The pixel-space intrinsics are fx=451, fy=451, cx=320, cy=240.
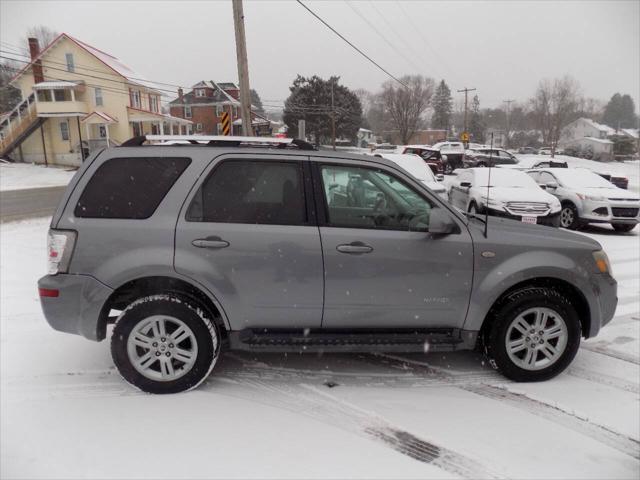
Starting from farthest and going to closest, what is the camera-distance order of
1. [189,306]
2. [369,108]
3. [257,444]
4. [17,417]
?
[369,108]
[189,306]
[17,417]
[257,444]

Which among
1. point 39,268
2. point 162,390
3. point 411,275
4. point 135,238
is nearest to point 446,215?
point 411,275

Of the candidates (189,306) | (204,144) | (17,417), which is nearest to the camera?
(17,417)

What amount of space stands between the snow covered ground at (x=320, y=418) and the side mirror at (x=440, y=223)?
1283 mm

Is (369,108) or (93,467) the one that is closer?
(93,467)

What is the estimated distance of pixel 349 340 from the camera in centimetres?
346

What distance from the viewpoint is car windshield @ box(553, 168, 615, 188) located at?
37.8 ft

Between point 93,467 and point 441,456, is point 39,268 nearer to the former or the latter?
point 93,467

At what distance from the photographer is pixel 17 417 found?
10.3 ft

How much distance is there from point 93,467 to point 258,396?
3.90 ft

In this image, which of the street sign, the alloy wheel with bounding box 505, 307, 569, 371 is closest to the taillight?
the alloy wheel with bounding box 505, 307, 569, 371

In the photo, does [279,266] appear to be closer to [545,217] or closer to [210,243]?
[210,243]

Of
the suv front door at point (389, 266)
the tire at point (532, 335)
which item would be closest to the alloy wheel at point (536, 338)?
the tire at point (532, 335)

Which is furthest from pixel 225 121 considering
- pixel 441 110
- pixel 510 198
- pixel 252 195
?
pixel 441 110

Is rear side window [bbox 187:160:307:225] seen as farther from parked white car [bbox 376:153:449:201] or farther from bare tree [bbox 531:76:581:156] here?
bare tree [bbox 531:76:581:156]
